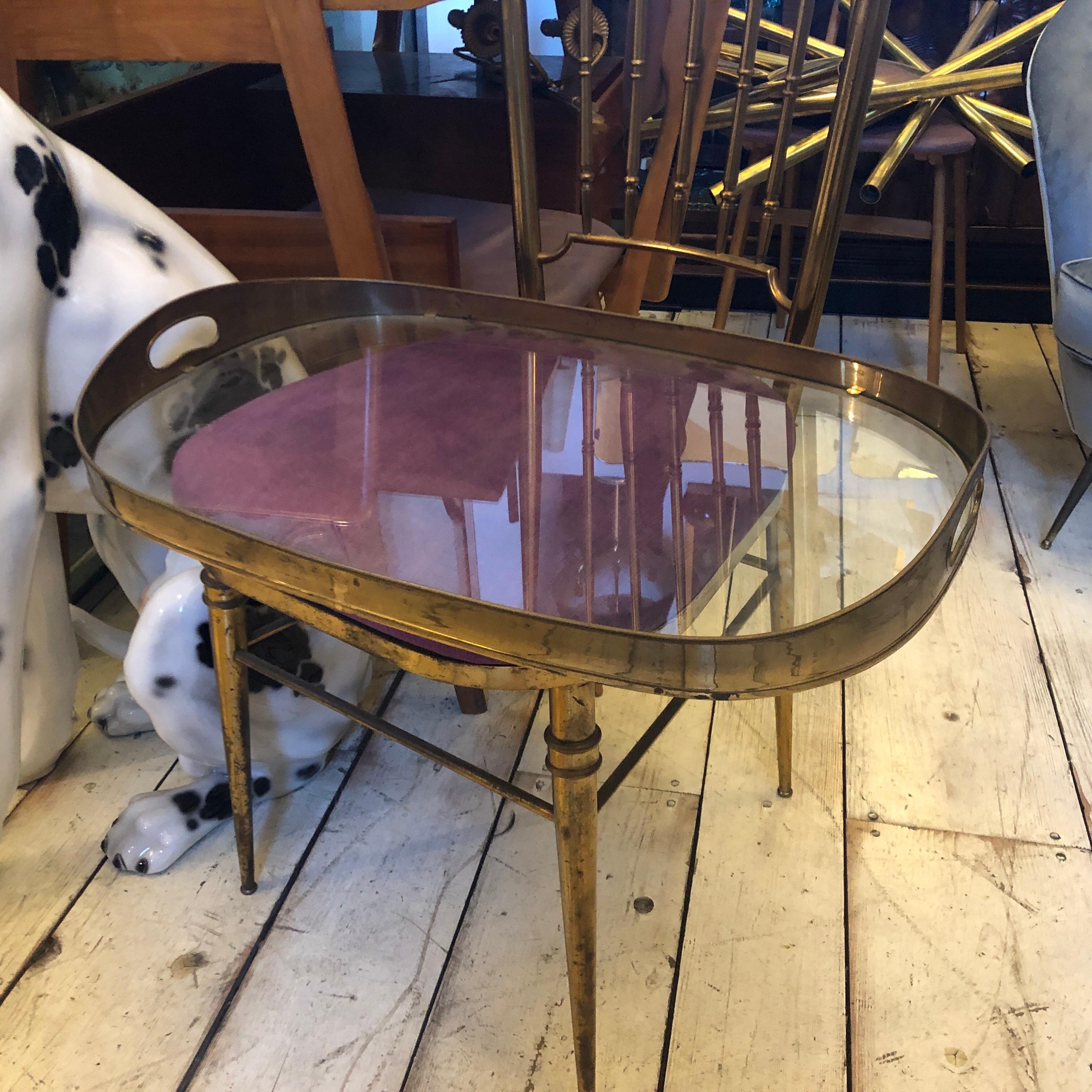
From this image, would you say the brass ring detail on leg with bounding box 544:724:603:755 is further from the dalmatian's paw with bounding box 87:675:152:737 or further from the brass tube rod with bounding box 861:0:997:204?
Answer: the brass tube rod with bounding box 861:0:997:204

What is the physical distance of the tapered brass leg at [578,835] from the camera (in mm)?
613

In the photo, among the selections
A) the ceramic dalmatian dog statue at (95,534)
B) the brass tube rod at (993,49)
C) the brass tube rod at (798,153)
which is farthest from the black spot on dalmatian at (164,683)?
the brass tube rod at (993,49)

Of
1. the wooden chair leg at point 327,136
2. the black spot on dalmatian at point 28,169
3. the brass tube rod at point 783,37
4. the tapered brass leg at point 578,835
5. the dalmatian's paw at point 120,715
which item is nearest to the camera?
the tapered brass leg at point 578,835

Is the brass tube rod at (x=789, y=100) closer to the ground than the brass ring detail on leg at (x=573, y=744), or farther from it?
farther from it

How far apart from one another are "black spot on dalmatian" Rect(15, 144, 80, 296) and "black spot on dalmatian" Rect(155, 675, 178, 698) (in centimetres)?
38

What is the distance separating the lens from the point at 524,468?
69cm

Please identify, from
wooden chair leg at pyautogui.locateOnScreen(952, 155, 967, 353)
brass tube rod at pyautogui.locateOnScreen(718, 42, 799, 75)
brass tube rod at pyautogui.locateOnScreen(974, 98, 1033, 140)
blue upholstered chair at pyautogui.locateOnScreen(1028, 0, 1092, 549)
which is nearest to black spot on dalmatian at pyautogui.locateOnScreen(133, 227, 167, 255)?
blue upholstered chair at pyautogui.locateOnScreen(1028, 0, 1092, 549)

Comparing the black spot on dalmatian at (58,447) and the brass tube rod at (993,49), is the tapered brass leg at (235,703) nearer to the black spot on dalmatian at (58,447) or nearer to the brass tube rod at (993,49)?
the black spot on dalmatian at (58,447)

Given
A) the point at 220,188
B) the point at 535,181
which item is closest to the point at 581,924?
the point at 535,181

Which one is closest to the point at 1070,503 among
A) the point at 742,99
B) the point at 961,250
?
the point at 961,250

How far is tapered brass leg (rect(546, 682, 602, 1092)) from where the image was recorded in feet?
2.01

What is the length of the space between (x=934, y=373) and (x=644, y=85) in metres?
1.39

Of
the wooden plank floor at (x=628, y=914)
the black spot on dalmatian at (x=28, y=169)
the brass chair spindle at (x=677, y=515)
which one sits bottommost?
the wooden plank floor at (x=628, y=914)

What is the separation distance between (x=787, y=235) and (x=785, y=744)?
1.48m
